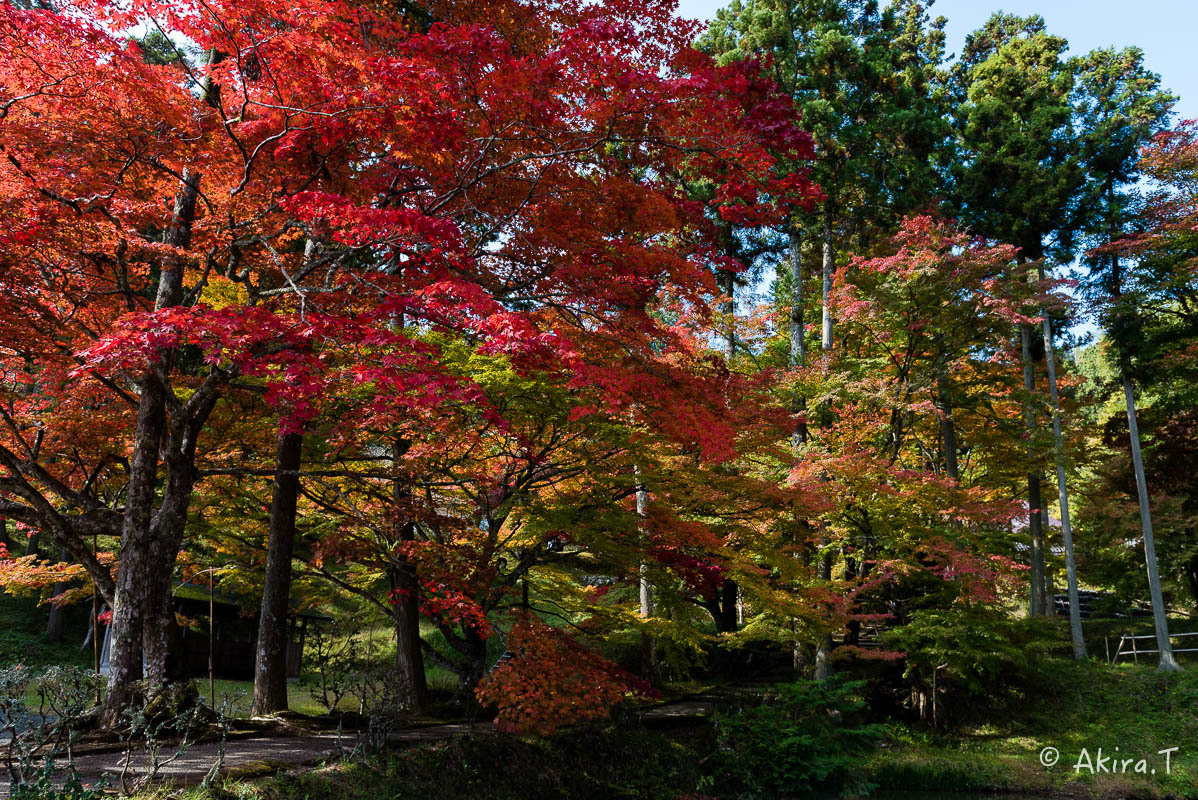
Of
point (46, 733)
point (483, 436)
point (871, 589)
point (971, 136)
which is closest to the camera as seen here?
point (46, 733)

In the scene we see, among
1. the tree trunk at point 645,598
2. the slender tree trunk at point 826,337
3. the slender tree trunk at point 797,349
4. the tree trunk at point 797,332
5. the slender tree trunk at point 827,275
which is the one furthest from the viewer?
the slender tree trunk at point 827,275

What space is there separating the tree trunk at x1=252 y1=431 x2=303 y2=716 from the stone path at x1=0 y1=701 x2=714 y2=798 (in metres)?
1.21

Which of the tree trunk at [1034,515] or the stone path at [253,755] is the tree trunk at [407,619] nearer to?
the stone path at [253,755]

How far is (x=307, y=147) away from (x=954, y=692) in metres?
14.8

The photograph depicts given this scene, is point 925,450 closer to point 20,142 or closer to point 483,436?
point 483,436

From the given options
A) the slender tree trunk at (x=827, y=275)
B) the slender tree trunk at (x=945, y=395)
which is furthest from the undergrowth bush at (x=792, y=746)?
the slender tree trunk at (x=827, y=275)

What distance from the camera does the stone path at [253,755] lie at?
5607 mm

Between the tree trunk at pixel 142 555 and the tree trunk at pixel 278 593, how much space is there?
1.70 m

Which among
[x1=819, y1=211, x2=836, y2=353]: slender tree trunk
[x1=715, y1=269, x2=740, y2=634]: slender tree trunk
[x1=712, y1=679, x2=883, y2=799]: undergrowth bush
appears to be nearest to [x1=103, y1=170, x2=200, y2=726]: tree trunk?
[x1=712, y1=679, x2=883, y2=799]: undergrowth bush

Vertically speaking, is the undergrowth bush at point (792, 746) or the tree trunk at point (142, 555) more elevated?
the tree trunk at point (142, 555)

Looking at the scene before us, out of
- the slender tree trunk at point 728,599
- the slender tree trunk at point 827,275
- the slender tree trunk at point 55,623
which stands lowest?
the slender tree trunk at point 55,623

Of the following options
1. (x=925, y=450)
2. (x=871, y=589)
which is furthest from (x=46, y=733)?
(x=925, y=450)

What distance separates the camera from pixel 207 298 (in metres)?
9.69

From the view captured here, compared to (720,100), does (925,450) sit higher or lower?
lower
